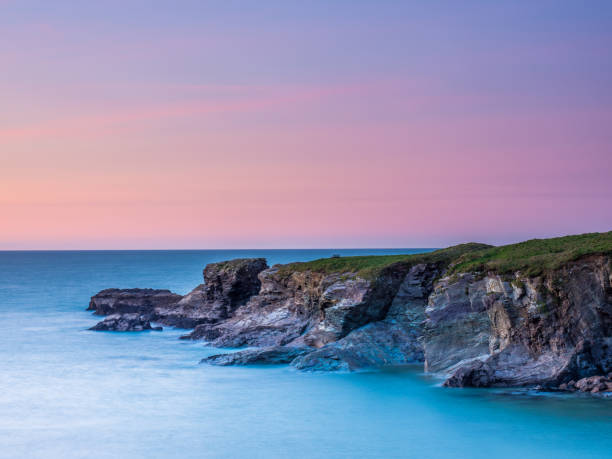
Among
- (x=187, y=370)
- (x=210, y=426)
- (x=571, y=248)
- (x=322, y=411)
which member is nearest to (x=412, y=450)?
(x=322, y=411)

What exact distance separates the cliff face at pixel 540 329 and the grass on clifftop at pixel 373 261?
7.35m

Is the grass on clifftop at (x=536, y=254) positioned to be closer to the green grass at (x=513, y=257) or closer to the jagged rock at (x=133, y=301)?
the green grass at (x=513, y=257)

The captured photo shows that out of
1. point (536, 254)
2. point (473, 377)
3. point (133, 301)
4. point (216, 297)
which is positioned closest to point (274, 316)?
point (216, 297)

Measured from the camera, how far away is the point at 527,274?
2388 centimetres

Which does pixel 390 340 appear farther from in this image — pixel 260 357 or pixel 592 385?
pixel 592 385

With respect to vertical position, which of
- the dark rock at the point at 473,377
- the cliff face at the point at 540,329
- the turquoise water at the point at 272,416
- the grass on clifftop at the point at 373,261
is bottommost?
the turquoise water at the point at 272,416

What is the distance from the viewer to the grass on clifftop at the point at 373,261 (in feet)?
107

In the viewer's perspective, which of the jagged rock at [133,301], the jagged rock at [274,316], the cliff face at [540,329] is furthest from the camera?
the jagged rock at [133,301]

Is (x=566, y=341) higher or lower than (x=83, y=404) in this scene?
higher

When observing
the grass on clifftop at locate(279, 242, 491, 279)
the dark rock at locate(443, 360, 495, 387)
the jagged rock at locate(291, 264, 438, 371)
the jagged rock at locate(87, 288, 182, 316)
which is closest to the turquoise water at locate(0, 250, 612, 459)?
the dark rock at locate(443, 360, 495, 387)

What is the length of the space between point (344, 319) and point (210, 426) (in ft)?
38.7

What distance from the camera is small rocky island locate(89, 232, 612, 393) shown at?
22.6 m

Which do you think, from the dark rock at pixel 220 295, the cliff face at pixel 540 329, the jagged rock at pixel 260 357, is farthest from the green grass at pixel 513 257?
the dark rock at pixel 220 295

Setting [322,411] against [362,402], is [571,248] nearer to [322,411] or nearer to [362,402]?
[362,402]
